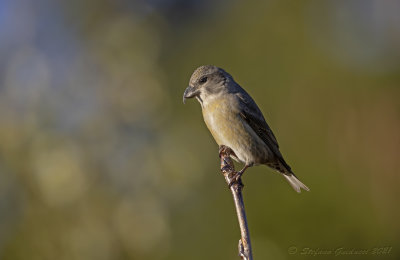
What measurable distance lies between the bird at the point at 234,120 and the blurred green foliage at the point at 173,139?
2.68 feet

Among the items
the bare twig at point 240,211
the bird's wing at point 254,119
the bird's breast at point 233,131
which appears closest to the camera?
the bare twig at point 240,211

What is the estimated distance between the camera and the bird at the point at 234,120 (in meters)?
4.89

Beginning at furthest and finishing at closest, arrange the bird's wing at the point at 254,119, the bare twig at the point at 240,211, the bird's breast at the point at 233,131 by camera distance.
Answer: the bird's wing at the point at 254,119, the bird's breast at the point at 233,131, the bare twig at the point at 240,211

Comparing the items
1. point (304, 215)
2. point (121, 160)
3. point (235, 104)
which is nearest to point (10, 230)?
point (121, 160)

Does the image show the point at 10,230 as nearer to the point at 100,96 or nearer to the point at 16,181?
the point at 16,181

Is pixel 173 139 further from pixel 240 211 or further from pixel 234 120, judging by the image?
pixel 240 211

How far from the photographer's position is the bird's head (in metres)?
5.06

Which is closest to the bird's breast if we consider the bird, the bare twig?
the bird

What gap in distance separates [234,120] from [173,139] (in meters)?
1.26

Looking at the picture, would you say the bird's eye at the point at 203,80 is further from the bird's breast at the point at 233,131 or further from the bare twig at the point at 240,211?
the bare twig at the point at 240,211

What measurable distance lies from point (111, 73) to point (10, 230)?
1.98 metres

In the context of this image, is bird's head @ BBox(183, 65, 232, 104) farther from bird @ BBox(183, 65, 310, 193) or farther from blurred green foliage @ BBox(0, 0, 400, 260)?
blurred green foliage @ BBox(0, 0, 400, 260)

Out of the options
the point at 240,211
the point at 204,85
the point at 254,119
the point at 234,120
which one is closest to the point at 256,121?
the point at 254,119

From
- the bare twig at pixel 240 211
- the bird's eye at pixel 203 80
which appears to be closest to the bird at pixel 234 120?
the bird's eye at pixel 203 80
